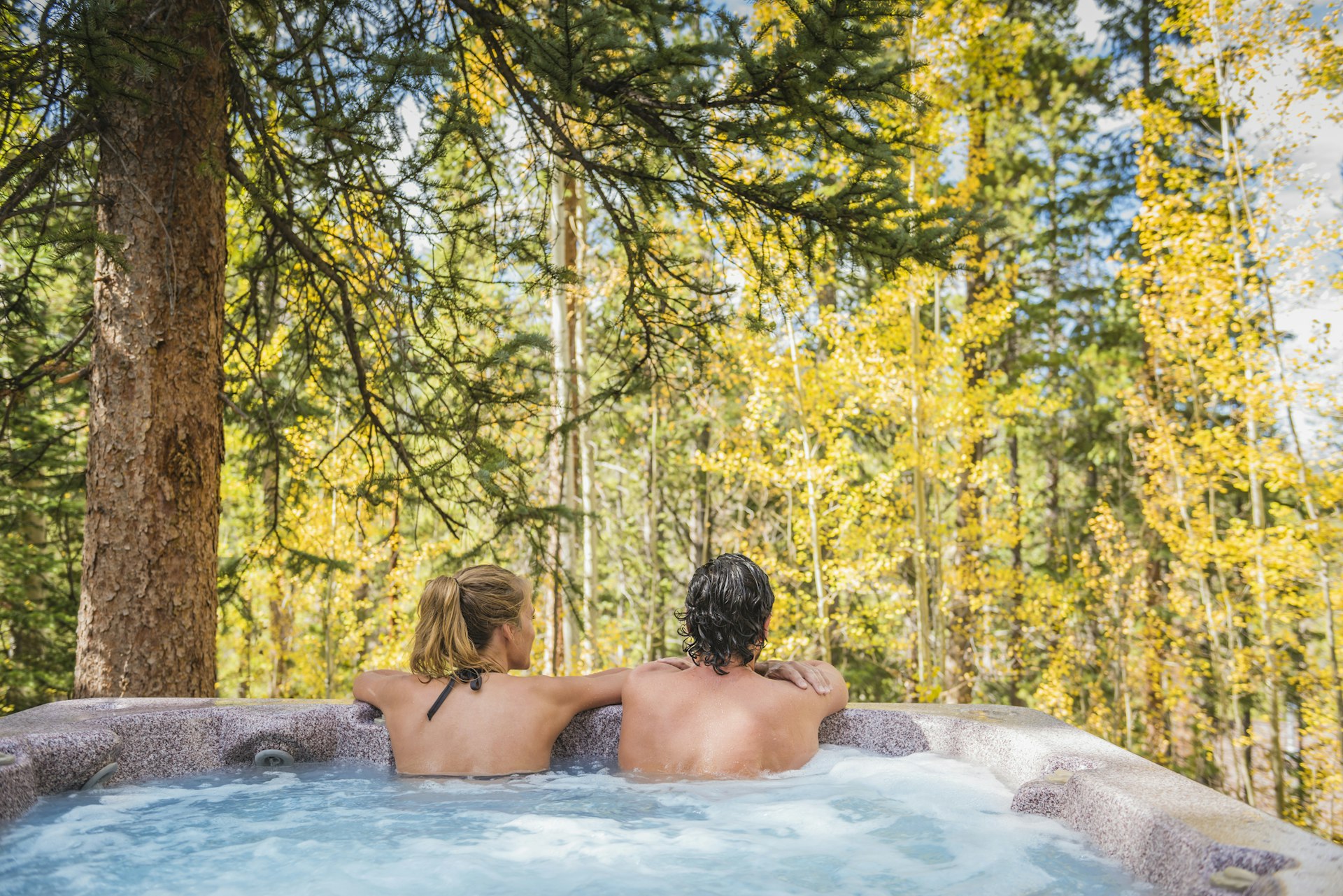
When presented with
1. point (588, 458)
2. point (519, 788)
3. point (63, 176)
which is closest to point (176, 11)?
point (63, 176)

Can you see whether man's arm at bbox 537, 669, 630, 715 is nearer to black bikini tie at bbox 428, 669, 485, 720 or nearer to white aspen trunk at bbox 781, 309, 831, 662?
black bikini tie at bbox 428, 669, 485, 720

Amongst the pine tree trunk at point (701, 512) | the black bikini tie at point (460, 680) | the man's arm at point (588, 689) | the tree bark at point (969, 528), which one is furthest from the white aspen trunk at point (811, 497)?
the black bikini tie at point (460, 680)

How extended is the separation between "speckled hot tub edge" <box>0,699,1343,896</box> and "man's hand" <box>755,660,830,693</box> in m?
0.25

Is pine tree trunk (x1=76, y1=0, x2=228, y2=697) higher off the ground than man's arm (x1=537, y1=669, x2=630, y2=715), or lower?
higher

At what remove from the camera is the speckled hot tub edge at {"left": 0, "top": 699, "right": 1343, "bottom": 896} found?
1640mm

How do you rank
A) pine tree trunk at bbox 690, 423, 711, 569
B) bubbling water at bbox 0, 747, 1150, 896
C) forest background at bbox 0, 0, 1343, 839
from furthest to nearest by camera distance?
pine tree trunk at bbox 690, 423, 711, 569, forest background at bbox 0, 0, 1343, 839, bubbling water at bbox 0, 747, 1150, 896

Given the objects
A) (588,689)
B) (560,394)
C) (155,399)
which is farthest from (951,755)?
(560,394)

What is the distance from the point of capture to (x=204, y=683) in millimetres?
3590

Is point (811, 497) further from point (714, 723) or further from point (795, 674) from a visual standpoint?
point (714, 723)

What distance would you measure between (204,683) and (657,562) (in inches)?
372

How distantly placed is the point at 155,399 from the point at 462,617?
1.57 m

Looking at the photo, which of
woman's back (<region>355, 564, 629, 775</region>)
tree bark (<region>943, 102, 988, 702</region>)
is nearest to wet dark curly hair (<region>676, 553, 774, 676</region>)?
woman's back (<region>355, 564, 629, 775</region>)

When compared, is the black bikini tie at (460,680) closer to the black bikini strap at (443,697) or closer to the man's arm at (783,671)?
the black bikini strap at (443,697)

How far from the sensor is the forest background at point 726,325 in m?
3.34
